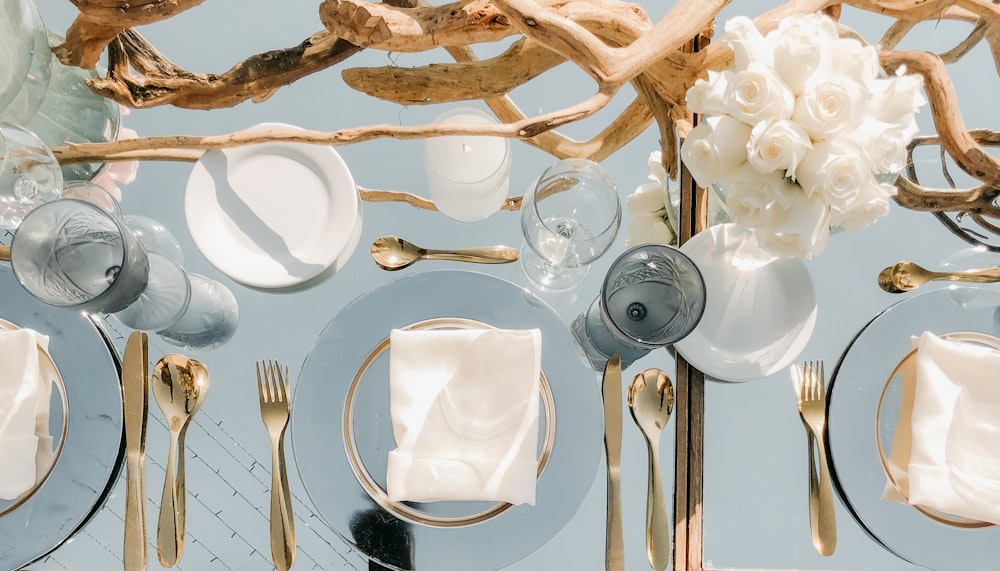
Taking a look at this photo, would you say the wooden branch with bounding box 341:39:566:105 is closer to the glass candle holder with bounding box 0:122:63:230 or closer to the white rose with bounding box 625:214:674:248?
the white rose with bounding box 625:214:674:248

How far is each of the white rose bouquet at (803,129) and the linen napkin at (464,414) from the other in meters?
0.23

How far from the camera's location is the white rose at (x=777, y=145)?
0.46 metres

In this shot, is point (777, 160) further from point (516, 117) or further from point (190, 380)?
point (190, 380)

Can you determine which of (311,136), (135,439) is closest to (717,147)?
(311,136)

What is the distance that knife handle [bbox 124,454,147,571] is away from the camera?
0.58 metres

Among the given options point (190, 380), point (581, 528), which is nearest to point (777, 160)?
point (581, 528)

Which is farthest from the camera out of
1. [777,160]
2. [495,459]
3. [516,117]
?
[516,117]

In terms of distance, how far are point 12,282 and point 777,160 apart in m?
0.74

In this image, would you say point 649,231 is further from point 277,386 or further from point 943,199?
point 277,386

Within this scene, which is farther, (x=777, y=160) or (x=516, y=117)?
(x=516, y=117)

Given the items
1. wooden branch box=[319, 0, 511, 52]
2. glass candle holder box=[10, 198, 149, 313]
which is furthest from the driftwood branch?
glass candle holder box=[10, 198, 149, 313]

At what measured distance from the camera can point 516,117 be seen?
762mm

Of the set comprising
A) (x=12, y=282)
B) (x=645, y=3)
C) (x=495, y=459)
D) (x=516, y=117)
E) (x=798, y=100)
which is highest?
(x=645, y=3)

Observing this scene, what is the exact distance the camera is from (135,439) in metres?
0.61
